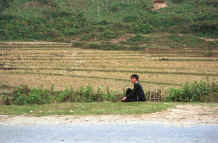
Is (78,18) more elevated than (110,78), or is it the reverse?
(78,18)

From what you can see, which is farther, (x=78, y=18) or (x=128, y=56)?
(x=78, y=18)

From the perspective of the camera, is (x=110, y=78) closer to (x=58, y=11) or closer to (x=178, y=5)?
(x=58, y=11)

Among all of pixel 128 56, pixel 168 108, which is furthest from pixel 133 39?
pixel 168 108

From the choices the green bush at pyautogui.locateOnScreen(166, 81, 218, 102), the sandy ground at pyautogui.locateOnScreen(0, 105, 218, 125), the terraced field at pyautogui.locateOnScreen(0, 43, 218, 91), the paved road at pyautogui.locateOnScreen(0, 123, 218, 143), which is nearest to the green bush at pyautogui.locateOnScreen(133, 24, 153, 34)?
the terraced field at pyautogui.locateOnScreen(0, 43, 218, 91)

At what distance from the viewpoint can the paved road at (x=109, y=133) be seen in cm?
384

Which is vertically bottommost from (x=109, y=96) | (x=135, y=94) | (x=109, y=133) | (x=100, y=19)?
(x=109, y=133)

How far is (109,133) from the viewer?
13.5ft

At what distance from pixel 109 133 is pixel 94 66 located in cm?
1241

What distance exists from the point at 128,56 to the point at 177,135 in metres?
14.9

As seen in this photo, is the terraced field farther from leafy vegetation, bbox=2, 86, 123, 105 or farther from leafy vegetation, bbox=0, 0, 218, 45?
leafy vegetation, bbox=2, 86, 123, 105

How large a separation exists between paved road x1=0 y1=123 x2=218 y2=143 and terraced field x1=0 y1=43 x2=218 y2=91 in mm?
6701

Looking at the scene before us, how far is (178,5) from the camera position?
3030 cm

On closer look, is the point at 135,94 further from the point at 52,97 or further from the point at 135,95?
the point at 52,97

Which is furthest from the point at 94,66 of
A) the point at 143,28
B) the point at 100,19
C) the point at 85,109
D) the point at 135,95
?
the point at 100,19
